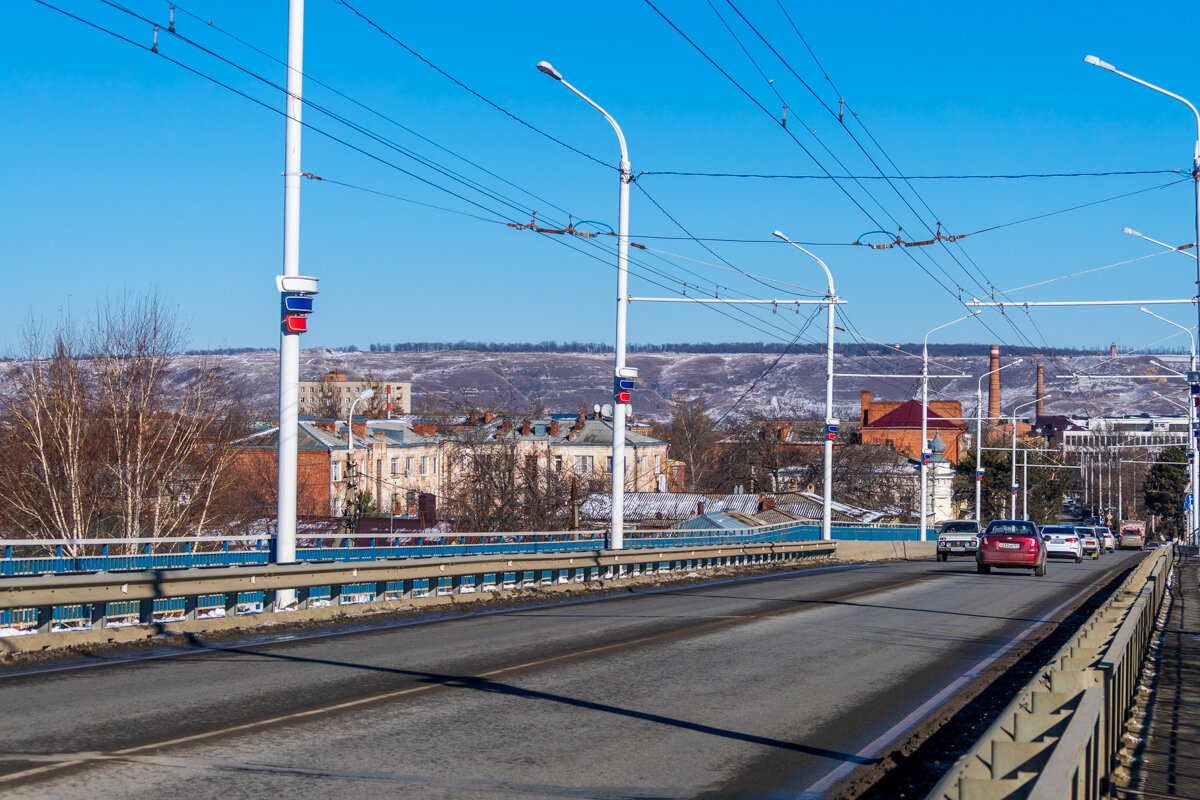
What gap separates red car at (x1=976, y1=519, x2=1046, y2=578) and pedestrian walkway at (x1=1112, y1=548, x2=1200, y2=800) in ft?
53.9

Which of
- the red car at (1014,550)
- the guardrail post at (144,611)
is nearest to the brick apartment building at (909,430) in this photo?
the red car at (1014,550)

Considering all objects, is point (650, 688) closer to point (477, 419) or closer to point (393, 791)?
point (393, 791)

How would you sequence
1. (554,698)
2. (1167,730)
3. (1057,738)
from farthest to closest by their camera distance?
1. (554,698)
2. (1167,730)
3. (1057,738)

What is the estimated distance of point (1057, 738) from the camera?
20.0 ft

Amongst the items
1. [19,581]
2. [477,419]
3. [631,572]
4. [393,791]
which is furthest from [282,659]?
[477,419]

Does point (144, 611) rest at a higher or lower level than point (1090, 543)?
higher

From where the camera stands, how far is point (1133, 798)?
25.0ft

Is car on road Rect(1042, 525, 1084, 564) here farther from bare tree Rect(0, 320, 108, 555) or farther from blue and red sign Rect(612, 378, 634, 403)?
bare tree Rect(0, 320, 108, 555)

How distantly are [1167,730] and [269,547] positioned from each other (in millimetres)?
16006

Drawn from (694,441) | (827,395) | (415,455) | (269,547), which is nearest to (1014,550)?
(827,395)

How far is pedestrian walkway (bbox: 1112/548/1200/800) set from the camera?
7.96 m

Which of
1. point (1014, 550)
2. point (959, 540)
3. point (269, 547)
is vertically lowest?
point (959, 540)

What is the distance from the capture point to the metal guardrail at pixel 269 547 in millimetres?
19075

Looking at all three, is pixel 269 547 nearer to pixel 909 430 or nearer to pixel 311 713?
pixel 311 713
